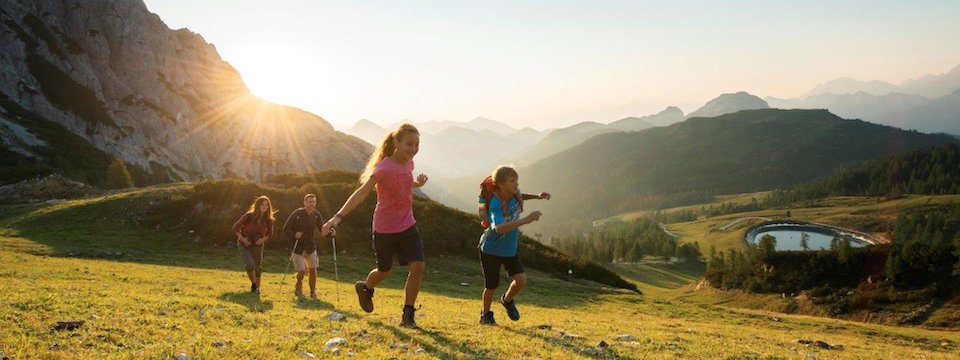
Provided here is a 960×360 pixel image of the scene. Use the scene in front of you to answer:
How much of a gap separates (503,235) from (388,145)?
3.09 metres

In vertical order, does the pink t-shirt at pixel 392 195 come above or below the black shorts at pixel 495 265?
above

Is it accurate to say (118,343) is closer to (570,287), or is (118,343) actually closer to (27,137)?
(570,287)

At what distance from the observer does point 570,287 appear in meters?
40.0

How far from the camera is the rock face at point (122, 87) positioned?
12525cm

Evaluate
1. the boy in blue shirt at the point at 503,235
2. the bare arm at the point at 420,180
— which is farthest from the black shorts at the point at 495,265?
the bare arm at the point at 420,180

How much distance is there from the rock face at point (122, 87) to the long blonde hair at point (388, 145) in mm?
122466

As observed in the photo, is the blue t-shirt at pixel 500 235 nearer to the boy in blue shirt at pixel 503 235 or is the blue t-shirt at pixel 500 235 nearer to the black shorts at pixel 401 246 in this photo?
the boy in blue shirt at pixel 503 235

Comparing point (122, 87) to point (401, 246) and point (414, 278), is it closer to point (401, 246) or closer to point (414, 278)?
point (401, 246)

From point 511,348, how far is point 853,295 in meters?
77.9

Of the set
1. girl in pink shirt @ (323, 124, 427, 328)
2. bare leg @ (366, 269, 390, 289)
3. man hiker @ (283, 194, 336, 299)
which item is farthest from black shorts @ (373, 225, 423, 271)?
man hiker @ (283, 194, 336, 299)

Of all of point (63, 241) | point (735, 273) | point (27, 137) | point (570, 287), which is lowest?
point (735, 273)

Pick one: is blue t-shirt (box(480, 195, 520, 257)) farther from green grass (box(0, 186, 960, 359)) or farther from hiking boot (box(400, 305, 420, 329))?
hiking boot (box(400, 305, 420, 329))

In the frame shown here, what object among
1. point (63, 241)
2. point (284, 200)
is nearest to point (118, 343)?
point (63, 241)

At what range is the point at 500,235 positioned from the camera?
10.9 meters
